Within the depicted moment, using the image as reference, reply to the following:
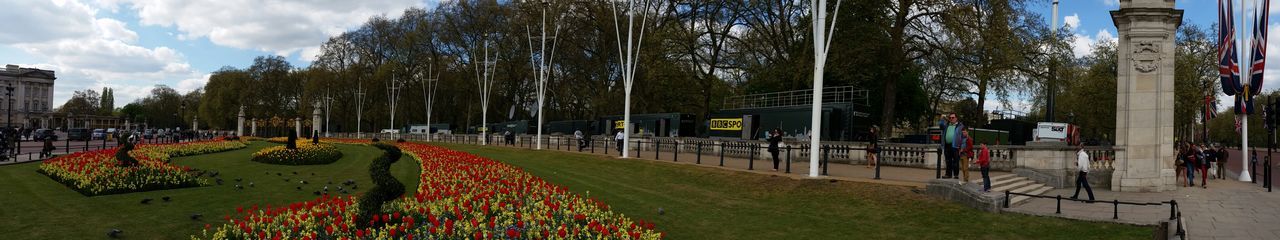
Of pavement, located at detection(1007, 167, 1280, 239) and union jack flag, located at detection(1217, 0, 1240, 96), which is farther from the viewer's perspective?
union jack flag, located at detection(1217, 0, 1240, 96)

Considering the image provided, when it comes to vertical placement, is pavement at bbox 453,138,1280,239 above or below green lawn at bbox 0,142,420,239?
above

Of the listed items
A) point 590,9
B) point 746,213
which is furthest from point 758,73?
point 746,213

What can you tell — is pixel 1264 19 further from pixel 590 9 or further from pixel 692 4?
pixel 590 9

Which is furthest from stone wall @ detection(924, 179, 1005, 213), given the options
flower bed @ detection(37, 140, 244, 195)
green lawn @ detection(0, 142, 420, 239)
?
flower bed @ detection(37, 140, 244, 195)

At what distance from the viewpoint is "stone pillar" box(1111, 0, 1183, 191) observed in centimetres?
1772

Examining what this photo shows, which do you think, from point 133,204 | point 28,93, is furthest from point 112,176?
point 28,93

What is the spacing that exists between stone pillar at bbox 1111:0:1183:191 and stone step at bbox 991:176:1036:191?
2.83m

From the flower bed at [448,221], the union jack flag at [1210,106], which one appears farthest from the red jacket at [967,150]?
the union jack flag at [1210,106]

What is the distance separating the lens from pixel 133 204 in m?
11.2

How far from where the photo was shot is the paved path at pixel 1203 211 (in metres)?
11.5

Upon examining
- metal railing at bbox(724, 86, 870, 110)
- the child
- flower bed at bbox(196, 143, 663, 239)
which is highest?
metal railing at bbox(724, 86, 870, 110)

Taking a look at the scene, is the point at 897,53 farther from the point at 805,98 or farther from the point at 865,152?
the point at 865,152

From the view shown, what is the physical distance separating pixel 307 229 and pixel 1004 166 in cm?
1922

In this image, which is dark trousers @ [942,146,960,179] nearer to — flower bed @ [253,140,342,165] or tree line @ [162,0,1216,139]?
tree line @ [162,0,1216,139]
